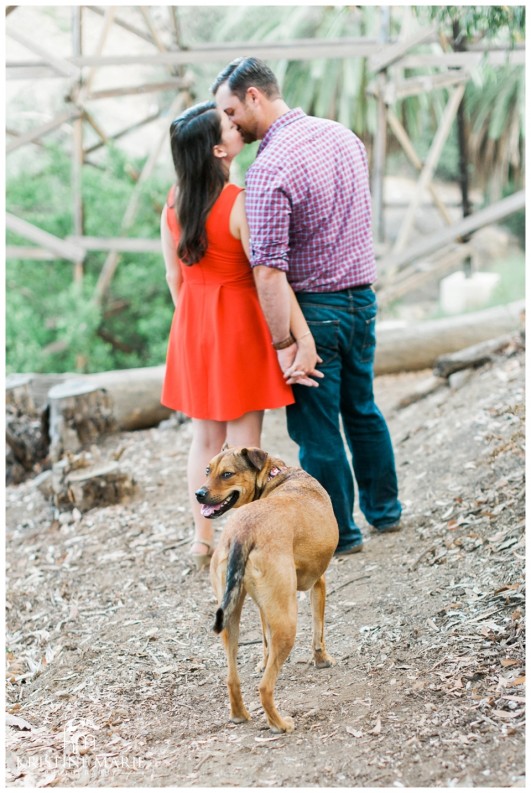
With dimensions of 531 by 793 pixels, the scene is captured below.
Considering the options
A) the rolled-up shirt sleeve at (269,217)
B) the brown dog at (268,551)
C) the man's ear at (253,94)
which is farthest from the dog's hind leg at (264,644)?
the man's ear at (253,94)

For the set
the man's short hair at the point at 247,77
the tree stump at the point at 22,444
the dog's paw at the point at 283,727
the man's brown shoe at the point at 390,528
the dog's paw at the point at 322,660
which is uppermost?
the man's short hair at the point at 247,77

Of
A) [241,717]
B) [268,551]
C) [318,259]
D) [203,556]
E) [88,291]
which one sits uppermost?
[88,291]

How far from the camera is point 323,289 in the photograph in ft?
13.4

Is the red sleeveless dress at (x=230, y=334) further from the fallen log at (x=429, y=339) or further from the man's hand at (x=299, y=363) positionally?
the fallen log at (x=429, y=339)

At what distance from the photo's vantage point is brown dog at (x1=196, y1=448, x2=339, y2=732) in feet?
9.11

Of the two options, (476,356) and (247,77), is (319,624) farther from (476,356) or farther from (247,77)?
(476,356)

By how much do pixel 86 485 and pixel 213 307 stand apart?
7.55ft

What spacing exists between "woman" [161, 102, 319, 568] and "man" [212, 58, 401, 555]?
0.11 meters

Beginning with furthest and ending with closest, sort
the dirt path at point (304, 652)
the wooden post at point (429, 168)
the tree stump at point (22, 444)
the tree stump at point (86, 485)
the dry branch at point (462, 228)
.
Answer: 1. the wooden post at point (429, 168)
2. the dry branch at point (462, 228)
3. the tree stump at point (22, 444)
4. the tree stump at point (86, 485)
5. the dirt path at point (304, 652)

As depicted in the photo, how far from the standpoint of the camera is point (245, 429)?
14.1 feet

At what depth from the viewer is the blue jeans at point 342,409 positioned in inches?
163

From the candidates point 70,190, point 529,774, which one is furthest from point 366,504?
point 70,190

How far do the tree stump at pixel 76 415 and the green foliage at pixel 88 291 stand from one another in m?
3.75

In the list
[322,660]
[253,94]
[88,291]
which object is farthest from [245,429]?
[88,291]
